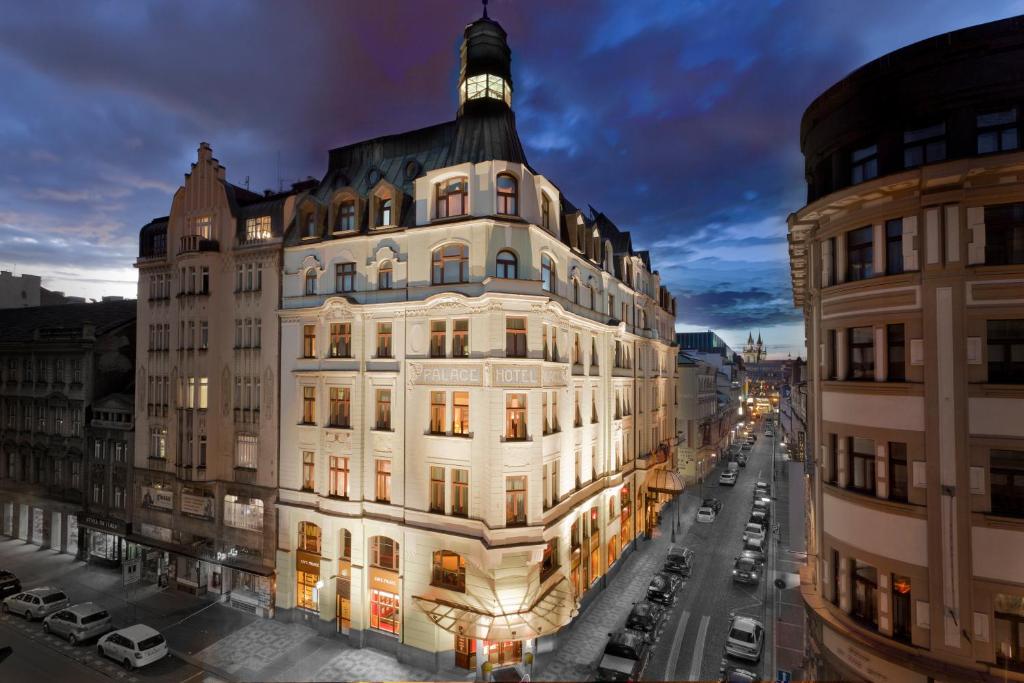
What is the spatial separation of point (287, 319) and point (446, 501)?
52.0ft

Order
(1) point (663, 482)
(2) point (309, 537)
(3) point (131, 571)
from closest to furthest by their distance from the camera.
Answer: (2) point (309, 537)
(3) point (131, 571)
(1) point (663, 482)

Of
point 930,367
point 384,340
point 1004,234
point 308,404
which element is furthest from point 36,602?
point 1004,234

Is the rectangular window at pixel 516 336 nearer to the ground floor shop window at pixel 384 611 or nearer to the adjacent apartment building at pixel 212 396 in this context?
the ground floor shop window at pixel 384 611

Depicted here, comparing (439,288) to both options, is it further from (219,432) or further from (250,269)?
(219,432)

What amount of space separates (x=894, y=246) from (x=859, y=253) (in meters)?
1.12

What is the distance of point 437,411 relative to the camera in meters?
27.5

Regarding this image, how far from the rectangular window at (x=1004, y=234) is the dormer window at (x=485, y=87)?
24.6 metres

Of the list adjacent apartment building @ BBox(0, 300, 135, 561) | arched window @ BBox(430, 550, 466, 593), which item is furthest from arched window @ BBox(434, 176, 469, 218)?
adjacent apartment building @ BBox(0, 300, 135, 561)

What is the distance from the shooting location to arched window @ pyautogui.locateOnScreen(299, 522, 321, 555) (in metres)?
31.1

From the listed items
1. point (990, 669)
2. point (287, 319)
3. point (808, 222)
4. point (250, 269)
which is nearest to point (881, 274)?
point (808, 222)

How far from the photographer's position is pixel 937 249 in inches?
597

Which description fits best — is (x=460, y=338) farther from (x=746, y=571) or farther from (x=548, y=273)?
(x=746, y=571)

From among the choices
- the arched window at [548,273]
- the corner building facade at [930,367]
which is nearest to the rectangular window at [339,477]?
the arched window at [548,273]

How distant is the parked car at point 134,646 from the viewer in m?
26.8
